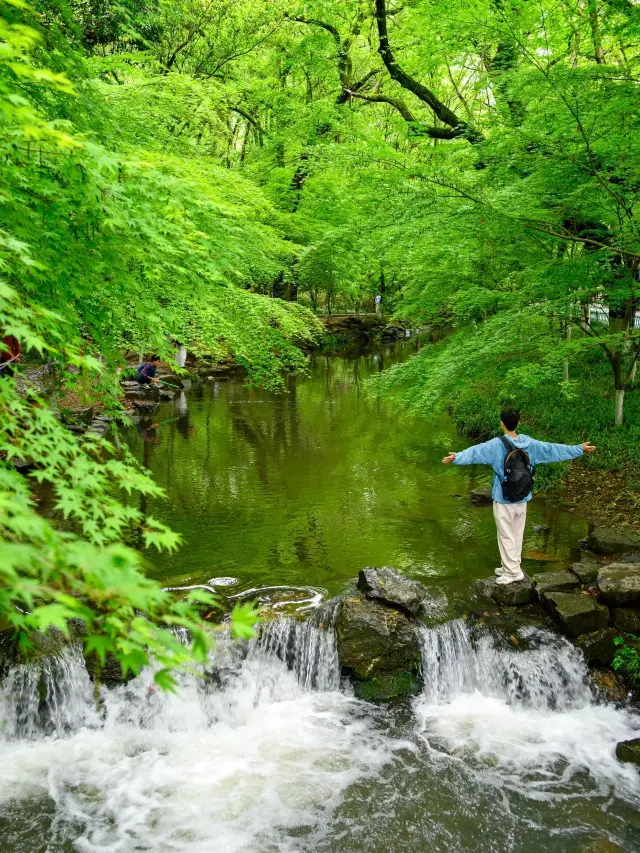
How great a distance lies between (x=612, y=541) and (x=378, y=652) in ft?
13.8

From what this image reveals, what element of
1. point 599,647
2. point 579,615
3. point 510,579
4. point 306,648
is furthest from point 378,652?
point 599,647

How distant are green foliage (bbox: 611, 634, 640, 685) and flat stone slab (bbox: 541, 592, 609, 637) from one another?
0.27 m

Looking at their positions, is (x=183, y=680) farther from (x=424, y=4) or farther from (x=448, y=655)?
(x=424, y=4)

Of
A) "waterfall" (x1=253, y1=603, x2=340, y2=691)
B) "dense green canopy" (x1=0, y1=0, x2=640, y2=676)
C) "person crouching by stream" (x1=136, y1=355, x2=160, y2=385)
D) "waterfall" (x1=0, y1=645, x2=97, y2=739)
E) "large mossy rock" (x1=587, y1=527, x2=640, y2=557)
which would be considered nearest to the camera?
"dense green canopy" (x1=0, y1=0, x2=640, y2=676)

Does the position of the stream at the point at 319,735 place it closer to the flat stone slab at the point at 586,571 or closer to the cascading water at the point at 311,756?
the cascading water at the point at 311,756

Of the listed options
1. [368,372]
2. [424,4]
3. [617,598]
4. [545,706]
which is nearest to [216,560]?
[545,706]

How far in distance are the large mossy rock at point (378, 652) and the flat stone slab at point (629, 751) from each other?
226cm

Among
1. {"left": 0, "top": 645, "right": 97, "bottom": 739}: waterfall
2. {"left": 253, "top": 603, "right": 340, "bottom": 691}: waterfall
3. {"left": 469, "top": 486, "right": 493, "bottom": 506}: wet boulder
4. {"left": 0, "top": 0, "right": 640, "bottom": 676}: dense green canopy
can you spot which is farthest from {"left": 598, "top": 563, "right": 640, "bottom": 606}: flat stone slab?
{"left": 0, "top": 645, "right": 97, "bottom": 739}: waterfall

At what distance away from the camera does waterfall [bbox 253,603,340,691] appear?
718 cm

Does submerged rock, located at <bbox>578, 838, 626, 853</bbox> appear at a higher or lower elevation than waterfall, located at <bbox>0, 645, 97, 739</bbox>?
lower

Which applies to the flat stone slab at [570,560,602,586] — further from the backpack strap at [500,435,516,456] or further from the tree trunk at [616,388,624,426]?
the tree trunk at [616,388,624,426]

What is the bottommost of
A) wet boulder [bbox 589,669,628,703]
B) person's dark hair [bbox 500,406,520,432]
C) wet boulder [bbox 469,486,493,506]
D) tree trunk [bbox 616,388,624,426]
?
wet boulder [bbox 589,669,628,703]

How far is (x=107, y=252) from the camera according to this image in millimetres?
4996

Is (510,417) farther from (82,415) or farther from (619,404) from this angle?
(82,415)
